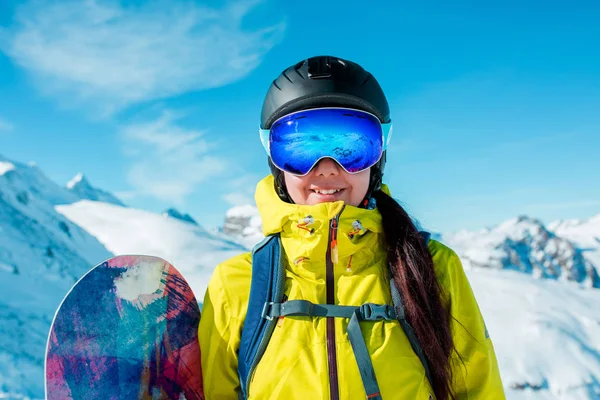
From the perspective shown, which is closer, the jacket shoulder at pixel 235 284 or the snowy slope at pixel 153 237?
the jacket shoulder at pixel 235 284

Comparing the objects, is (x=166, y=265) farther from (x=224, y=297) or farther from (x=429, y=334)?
(x=429, y=334)

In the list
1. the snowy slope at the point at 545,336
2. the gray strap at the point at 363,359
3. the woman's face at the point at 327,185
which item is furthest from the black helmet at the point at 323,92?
the snowy slope at the point at 545,336

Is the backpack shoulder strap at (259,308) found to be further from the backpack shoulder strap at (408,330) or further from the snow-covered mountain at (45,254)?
the snow-covered mountain at (45,254)

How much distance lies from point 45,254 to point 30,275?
3011 mm

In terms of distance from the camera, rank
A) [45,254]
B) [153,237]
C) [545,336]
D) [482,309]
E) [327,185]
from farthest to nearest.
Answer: [153,237] → [45,254] → [482,309] → [545,336] → [327,185]

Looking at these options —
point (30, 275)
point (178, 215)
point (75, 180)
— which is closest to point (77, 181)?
point (75, 180)

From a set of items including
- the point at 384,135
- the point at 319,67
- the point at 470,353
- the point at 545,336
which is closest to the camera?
the point at 470,353

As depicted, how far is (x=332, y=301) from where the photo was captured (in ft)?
7.07

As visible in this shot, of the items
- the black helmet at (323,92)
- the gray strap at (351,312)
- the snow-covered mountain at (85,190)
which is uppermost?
the snow-covered mountain at (85,190)

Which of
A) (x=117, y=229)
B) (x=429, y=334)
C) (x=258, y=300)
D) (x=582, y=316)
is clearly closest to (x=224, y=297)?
(x=258, y=300)

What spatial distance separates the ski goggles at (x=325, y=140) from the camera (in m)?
2.42

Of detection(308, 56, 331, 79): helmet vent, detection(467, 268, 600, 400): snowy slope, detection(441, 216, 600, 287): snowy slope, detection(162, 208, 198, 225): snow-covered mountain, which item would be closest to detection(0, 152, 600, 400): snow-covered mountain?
detection(467, 268, 600, 400): snowy slope

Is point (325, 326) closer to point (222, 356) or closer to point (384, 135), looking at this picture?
point (222, 356)

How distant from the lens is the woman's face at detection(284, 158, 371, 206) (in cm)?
240
